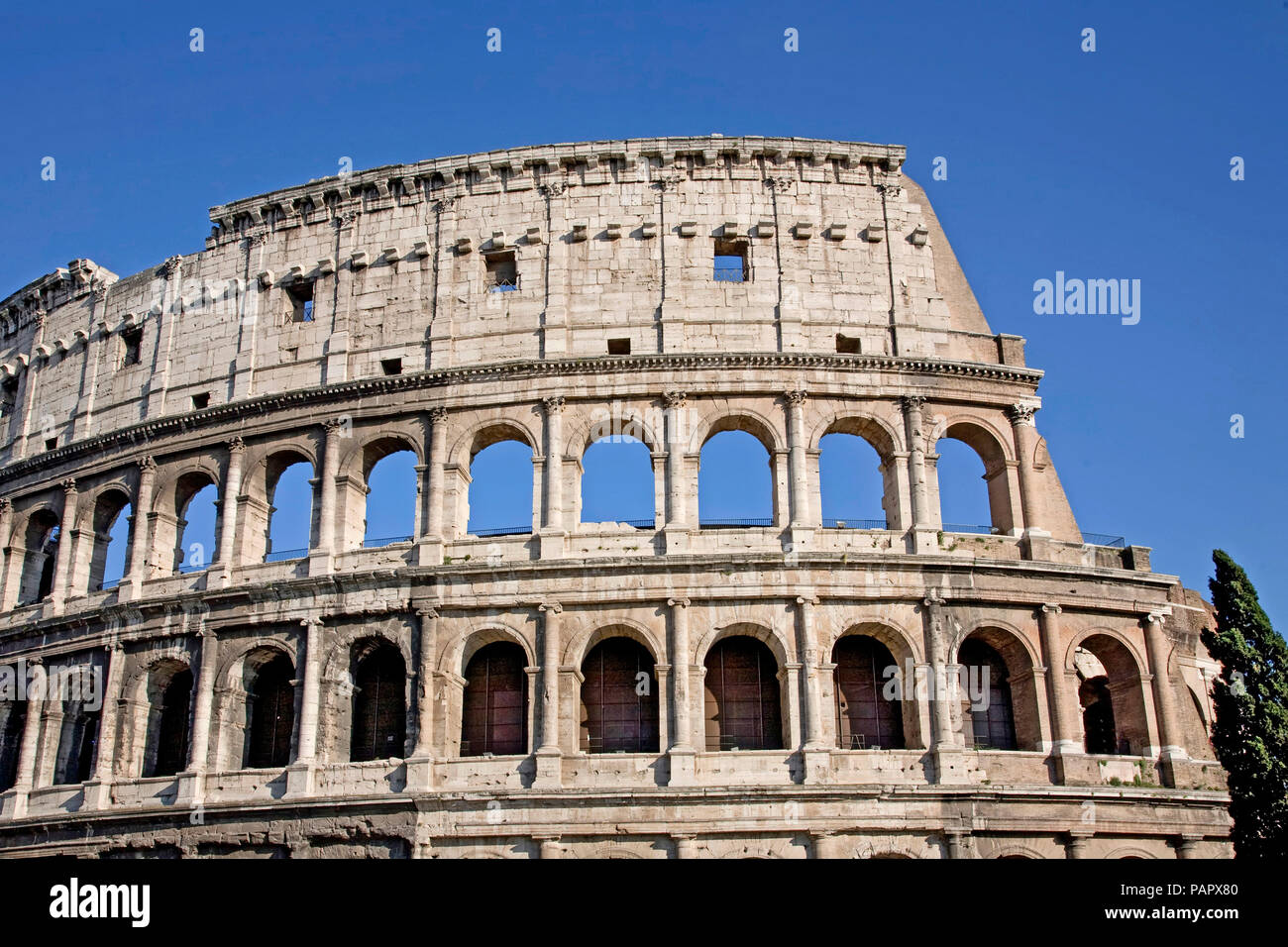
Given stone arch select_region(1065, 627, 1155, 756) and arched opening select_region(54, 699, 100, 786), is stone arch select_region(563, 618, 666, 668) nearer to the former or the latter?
stone arch select_region(1065, 627, 1155, 756)

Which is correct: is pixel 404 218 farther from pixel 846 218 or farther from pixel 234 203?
pixel 846 218

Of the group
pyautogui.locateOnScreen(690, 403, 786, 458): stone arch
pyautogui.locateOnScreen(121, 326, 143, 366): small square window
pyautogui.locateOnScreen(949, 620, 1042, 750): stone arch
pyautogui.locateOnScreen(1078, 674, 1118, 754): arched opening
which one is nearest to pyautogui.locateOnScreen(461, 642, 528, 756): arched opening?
pyautogui.locateOnScreen(690, 403, 786, 458): stone arch

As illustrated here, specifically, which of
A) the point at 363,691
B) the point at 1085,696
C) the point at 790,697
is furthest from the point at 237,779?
the point at 1085,696

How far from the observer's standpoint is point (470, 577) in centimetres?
2478

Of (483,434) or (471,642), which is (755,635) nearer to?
(471,642)

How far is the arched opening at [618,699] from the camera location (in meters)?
24.5

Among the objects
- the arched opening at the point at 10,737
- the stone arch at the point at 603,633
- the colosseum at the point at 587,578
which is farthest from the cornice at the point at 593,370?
the arched opening at the point at 10,737

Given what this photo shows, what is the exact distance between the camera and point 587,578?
24.5 m

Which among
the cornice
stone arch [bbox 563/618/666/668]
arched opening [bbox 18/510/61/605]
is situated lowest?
stone arch [bbox 563/618/666/668]

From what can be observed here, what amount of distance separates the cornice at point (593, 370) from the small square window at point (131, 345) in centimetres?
388
